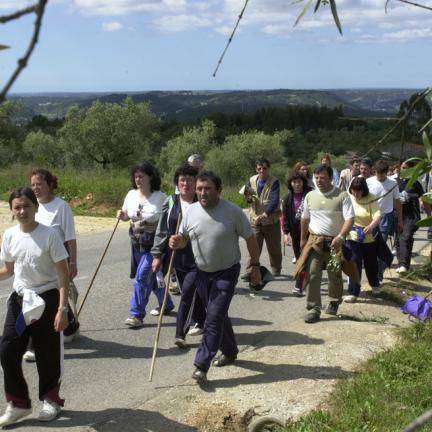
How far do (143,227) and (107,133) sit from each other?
5420 centimetres

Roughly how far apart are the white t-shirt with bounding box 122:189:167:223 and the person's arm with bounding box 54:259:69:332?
2.38 meters

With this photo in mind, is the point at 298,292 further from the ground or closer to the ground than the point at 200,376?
closer to the ground

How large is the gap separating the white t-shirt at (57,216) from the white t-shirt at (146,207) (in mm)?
1318

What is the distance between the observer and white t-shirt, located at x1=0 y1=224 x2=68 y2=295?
16.0 ft

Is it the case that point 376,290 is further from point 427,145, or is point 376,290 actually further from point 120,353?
point 427,145

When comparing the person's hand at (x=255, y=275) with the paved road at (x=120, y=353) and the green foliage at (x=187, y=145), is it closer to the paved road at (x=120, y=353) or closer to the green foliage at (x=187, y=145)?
the paved road at (x=120, y=353)

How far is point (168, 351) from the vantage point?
6.46 m

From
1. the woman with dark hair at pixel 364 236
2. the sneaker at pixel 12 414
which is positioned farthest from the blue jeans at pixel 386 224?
the sneaker at pixel 12 414

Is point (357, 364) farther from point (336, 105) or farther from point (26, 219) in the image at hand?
point (336, 105)

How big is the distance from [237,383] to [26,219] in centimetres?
202

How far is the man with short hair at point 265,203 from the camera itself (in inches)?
372

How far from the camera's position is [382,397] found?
4801 millimetres

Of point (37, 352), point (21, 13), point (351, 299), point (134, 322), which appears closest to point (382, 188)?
point (351, 299)

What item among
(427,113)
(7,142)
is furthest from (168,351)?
(7,142)
